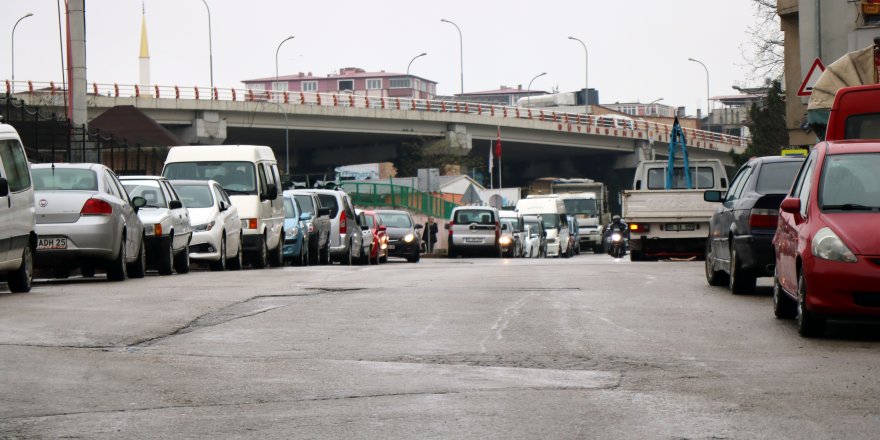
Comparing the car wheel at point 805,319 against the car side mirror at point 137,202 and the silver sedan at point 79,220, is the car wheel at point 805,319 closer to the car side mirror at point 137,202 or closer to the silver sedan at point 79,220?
the silver sedan at point 79,220

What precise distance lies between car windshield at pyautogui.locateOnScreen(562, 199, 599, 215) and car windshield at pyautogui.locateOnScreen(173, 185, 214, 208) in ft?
144

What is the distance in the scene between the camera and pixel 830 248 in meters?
10.8

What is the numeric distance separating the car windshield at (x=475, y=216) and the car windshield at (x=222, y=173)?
2153cm

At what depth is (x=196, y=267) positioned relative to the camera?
95.0 ft

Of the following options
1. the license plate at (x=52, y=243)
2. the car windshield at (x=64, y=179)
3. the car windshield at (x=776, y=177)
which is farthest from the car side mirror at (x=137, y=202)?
the car windshield at (x=776, y=177)

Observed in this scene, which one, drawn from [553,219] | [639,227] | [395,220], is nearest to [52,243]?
[639,227]

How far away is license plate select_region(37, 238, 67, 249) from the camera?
60.4ft

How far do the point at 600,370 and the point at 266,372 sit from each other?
2081 mm

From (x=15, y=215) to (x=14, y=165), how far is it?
611mm

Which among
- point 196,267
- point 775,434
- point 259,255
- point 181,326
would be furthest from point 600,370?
point 196,267

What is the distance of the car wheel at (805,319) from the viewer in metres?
11.1

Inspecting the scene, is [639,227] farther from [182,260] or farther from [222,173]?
[182,260]

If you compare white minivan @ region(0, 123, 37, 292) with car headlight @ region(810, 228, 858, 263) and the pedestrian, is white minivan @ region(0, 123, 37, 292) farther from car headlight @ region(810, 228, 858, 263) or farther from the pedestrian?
the pedestrian

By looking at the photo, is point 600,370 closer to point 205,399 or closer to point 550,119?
point 205,399
